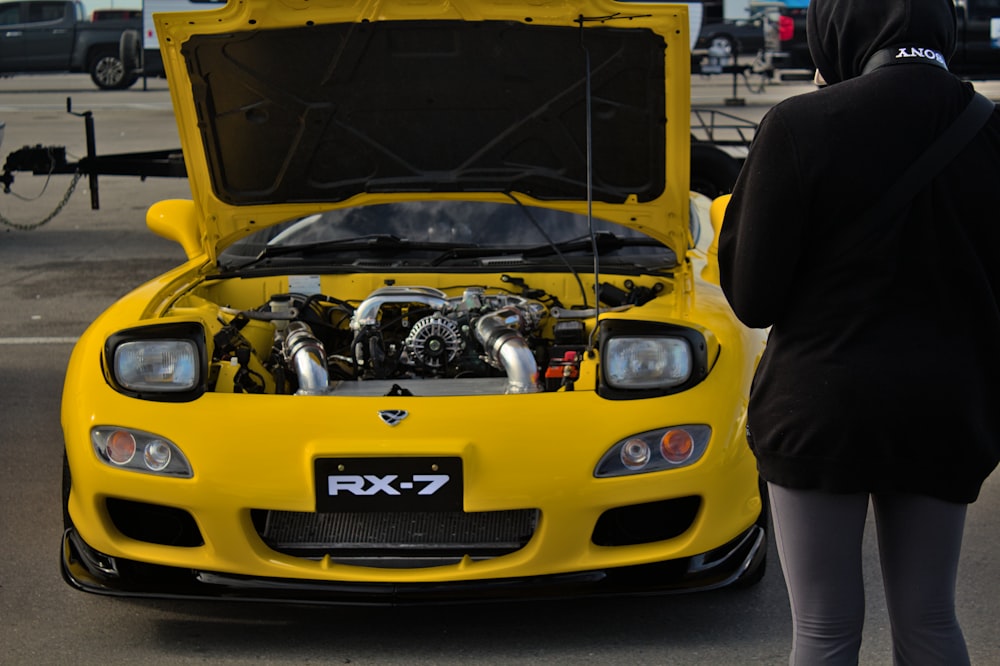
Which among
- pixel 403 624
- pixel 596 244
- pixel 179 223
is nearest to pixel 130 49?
pixel 179 223

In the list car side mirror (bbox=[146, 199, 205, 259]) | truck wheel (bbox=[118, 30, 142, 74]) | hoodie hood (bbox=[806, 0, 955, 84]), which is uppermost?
hoodie hood (bbox=[806, 0, 955, 84])

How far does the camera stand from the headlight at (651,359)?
3928mm

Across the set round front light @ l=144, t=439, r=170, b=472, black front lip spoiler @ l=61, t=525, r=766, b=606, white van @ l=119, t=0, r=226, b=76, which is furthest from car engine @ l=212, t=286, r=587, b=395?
white van @ l=119, t=0, r=226, b=76

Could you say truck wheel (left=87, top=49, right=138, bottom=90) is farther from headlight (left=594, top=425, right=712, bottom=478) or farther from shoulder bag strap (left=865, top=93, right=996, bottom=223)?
shoulder bag strap (left=865, top=93, right=996, bottom=223)

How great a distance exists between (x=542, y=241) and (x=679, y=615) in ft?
5.43

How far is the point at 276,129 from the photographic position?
5.00m

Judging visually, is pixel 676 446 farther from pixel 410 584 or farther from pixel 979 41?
pixel 979 41

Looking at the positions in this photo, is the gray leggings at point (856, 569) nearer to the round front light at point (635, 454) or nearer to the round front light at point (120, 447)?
the round front light at point (635, 454)

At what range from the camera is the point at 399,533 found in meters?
3.84

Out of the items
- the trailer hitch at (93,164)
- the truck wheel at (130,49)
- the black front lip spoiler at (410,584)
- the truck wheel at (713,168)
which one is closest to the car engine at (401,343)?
the black front lip spoiler at (410,584)

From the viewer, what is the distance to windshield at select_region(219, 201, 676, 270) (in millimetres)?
5141

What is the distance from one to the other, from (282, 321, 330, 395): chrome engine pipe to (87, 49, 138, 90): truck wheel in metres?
25.8

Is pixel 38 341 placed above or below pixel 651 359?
below

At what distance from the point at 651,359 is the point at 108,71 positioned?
26.9 metres
